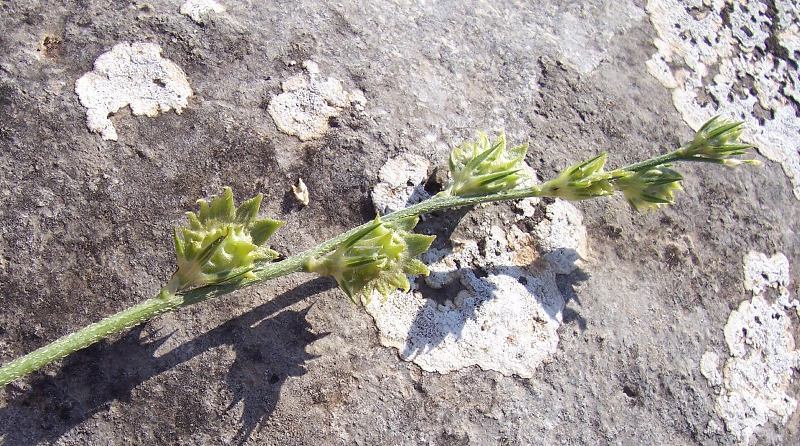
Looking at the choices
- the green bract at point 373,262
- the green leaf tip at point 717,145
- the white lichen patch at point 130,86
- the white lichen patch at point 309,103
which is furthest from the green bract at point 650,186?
the white lichen patch at point 130,86

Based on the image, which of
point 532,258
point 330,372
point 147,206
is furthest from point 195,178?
point 532,258

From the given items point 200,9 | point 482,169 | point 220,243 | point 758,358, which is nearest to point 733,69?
point 758,358

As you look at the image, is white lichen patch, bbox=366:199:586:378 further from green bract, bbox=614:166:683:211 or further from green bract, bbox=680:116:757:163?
green bract, bbox=680:116:757:163

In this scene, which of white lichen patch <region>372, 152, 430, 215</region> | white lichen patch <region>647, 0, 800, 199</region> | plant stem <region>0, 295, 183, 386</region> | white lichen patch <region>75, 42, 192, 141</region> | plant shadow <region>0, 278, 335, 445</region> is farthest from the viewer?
white lichen patch <region>647, 0, 800, 199</region>

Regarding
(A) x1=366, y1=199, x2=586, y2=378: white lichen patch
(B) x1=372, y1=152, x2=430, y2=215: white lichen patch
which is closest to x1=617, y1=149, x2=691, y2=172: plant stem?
(A) x1=366, y1=199, x2=586, y2=378: white lichen patch

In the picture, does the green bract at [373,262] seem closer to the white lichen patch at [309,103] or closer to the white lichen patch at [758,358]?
the white lichen patch at [309,103]
